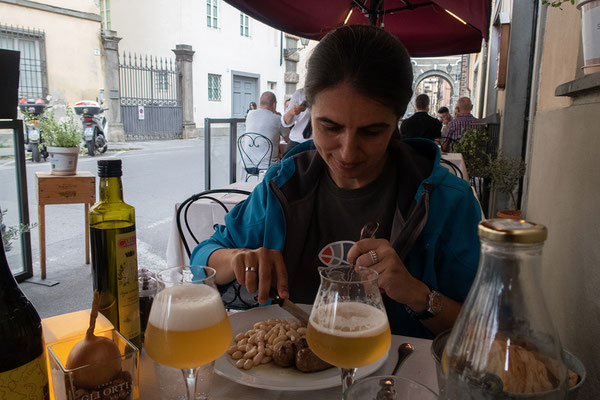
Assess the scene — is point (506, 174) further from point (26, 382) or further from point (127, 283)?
point (26, 382)

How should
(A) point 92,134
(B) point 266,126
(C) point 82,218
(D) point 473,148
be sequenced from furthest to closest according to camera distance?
1. (A) point 92,134
2. (B) point 266,126
3. (D) point 473,148
4. (C) point 82,218

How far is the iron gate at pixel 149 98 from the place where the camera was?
650 inches

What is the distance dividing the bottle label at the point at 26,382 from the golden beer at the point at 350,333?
0.44m

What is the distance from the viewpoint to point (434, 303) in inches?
44.2

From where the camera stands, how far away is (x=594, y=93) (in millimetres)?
1548

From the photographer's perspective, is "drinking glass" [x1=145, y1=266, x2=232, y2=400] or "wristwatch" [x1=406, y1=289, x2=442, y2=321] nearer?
"drinking glass" [x1=145, y1=266, x2=232, y2=400]

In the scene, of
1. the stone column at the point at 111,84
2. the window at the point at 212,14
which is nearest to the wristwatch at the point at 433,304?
the stone column at the point at 111,84

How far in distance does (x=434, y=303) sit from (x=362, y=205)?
499 millimetres

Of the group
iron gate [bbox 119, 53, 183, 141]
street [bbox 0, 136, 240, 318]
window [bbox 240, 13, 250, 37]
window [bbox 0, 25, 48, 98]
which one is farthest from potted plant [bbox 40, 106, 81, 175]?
window [bbox 240, 13, 250, 37]

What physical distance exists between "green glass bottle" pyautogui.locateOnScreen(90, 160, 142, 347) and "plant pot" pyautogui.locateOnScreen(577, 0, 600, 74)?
149 cm

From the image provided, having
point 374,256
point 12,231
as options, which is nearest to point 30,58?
point 12,231

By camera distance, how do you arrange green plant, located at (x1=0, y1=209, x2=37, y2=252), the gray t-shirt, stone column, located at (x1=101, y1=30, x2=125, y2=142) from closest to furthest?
1. the gray t-shirt
2. green plant, located at (x1=0, y1=209, x2=37, y2=252)
3. stone column, located at (x1=101, y1=30, x2=125, y2=142)

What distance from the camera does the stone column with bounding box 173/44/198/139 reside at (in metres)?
18.1

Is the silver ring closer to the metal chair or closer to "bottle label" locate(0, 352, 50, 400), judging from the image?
"bottle label" locate(0, 352, 50, 400)
